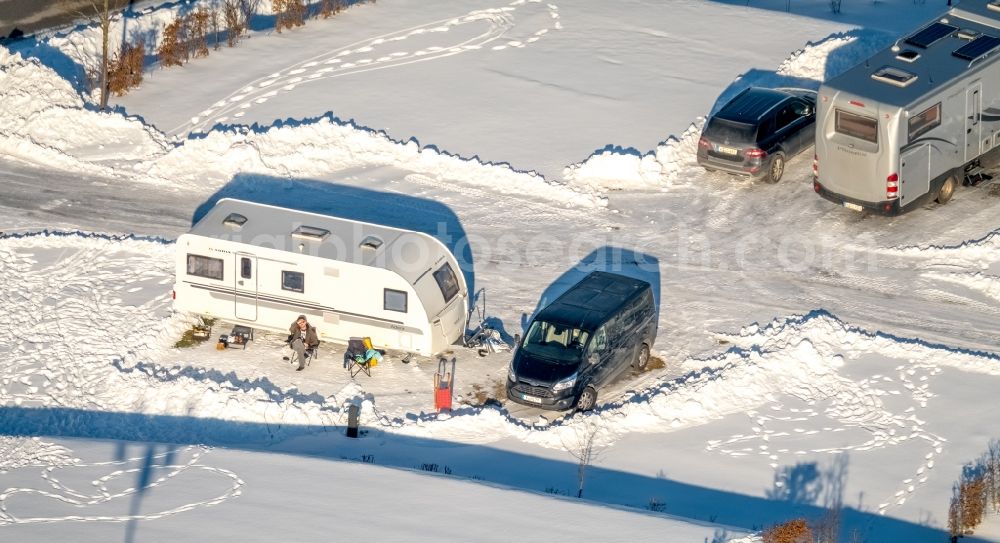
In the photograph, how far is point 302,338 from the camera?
25641mm

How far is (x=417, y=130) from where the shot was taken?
3284 cm

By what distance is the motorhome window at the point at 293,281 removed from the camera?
84.6 ft

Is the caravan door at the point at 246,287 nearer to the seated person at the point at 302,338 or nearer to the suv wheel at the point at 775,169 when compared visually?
the seated person at the point at 302,338

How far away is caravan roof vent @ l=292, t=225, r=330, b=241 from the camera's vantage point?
85.6 feet

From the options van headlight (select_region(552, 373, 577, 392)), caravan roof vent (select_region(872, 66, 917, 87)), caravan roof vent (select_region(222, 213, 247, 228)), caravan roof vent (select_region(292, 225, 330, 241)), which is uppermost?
caravan roof vent (select_region(872, 66, 917, 87))

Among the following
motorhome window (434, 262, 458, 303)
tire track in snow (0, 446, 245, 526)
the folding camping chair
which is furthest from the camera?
motorhome window (434, 262, 458, 303)

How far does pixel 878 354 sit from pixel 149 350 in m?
12.1

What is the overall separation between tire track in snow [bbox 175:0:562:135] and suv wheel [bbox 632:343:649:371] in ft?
38.1

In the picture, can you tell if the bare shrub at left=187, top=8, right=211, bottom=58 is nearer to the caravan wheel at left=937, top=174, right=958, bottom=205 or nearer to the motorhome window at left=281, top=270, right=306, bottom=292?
the motorhome window at left=281, top=270, right=306, bottom=292

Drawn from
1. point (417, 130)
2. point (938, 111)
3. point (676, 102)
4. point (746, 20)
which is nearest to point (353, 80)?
point (417, 130)

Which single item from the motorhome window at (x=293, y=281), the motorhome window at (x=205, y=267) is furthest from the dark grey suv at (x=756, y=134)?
the motorhome window at (x=205, y=267)

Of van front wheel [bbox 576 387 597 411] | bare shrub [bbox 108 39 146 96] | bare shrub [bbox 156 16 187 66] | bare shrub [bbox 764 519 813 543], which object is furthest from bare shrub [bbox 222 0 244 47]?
bare shrub [bbox 764 519 813 543]

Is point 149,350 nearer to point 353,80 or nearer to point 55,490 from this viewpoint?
point 55,490

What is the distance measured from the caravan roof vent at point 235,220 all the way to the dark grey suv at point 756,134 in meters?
9.60
